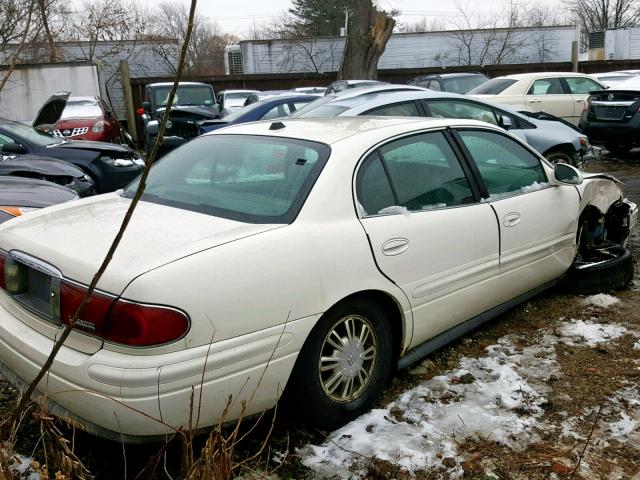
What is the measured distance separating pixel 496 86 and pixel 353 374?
11047mm

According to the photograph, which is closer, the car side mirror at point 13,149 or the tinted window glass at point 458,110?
the tinted window glass at point 458,110

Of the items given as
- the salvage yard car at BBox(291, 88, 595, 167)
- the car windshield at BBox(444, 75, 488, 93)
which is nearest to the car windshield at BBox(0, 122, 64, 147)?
the salvage yard car at BBox(291, 88, 595, 167)

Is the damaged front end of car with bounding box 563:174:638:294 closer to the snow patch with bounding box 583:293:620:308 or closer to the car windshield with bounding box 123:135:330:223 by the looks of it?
the snow patch with bounding box 583:293:620:308

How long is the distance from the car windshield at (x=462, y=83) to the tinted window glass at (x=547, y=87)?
90.7 inches

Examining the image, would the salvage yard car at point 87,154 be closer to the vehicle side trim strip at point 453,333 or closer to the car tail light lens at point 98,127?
the car tail light lens at point 98,127

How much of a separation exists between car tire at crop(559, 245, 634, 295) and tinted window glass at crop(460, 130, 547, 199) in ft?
2.62

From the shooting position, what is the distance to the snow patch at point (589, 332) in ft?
13.1

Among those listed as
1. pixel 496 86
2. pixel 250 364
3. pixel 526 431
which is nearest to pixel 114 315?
pixel 250 364

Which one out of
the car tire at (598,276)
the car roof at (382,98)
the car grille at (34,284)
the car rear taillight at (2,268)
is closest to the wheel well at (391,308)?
the car grille at (34,284)

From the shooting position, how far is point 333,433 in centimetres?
301

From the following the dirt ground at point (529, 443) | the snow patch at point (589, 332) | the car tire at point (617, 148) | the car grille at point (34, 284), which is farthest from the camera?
the car tire at point (617, 148)

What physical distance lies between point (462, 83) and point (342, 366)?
13.4 m

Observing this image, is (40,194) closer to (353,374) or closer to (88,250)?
(88,250)

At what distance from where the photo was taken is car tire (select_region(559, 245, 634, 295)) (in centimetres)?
467
